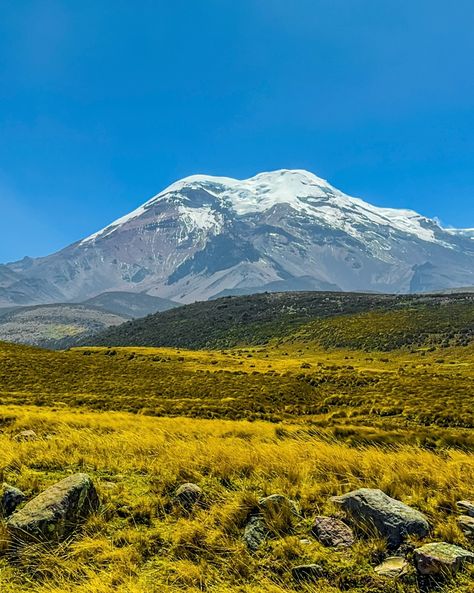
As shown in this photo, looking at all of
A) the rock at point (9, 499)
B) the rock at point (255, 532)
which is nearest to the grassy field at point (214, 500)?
the rock at point (255, 532)

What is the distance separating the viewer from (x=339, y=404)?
1129 inches

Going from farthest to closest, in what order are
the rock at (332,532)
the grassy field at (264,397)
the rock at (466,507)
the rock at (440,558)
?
the grassy field at (264,397)
the rock at (466,507)
the rock at (332,532)
the rock at (440,558)

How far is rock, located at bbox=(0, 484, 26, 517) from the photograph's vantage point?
648 centimetres

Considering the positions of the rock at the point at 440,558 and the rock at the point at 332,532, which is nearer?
the rock at the point at 440,558

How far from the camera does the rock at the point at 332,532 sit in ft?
18.0

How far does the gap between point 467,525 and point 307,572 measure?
2478 millimetres

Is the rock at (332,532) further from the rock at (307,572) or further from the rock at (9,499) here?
the rock at (9,499)

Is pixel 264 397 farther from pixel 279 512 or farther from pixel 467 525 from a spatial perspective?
pixel 467 525

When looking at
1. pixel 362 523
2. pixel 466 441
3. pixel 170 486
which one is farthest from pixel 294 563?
pixel 466 441

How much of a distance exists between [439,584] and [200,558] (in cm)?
286

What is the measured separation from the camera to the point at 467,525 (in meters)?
5.67

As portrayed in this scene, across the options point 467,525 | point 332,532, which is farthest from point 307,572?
point 467,525

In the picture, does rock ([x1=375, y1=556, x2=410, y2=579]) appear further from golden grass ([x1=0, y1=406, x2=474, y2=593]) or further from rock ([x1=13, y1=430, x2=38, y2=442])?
rock ([x1=13, y1=430, x2=38, y2=442])

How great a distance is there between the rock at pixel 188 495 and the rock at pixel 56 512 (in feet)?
4.26
